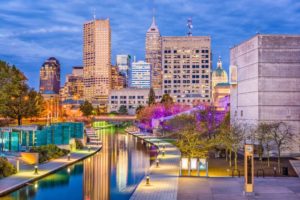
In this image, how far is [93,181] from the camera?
37.6 metres

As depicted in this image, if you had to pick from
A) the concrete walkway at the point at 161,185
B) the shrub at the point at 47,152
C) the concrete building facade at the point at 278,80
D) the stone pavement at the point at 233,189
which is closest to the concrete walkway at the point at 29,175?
the shrub at the point at 47,152

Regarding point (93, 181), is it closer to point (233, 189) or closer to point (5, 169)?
point (5, 169)

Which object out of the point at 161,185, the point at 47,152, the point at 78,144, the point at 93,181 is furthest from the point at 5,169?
the point at 78,144

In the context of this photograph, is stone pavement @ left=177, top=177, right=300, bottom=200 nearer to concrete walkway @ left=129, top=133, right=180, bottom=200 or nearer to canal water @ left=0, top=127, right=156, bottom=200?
concrete walkway @ left=129, top=133, right=180, bottom=200

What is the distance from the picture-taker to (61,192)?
1277 inches

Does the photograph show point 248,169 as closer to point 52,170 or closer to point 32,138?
point 52,170

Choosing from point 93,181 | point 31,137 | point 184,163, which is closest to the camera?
point 93,181

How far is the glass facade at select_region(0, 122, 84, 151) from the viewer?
52219 millimetres

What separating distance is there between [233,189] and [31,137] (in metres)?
31.7

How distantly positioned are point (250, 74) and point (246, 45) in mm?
3864

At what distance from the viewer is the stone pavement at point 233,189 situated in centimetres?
2703

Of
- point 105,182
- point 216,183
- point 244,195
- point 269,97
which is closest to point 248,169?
point 244,195

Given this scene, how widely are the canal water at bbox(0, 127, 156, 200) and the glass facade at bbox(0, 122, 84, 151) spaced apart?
17.9 feet

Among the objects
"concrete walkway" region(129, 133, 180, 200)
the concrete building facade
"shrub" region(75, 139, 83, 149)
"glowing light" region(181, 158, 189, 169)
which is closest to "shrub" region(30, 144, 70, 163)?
"shrub" region(75, 139, 83, 149)
